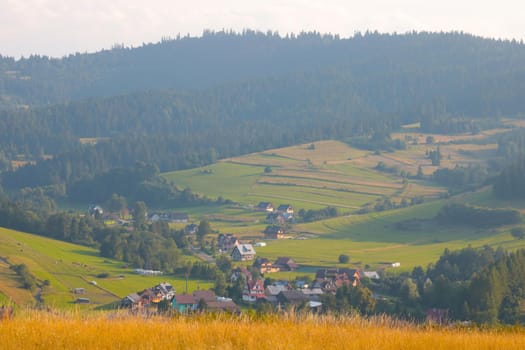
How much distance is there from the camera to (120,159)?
185 m

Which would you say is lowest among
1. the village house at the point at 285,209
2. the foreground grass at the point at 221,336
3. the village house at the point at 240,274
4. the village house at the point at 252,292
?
the village house at the point at 240,274

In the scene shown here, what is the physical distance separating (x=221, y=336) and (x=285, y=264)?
6011cm

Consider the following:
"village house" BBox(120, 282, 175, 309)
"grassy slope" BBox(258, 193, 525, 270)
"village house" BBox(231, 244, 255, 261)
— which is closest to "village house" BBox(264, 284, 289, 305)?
"village house" BBox(120, 282, 175, 309)

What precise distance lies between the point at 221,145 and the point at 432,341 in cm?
17918

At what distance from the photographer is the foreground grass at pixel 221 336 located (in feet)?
32.5

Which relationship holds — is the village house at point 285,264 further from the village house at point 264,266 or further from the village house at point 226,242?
the village house at point 226,242

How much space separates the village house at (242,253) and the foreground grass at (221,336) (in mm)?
62440

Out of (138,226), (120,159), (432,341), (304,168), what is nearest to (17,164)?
(120,159)

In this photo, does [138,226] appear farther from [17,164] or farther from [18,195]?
[17,164]

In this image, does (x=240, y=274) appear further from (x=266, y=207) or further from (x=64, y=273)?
(x=266, y=207)

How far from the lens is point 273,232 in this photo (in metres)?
90.4

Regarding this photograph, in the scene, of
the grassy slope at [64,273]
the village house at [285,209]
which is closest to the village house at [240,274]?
the grassy slope at [64,273]

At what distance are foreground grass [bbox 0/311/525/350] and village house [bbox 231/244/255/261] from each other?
62440 millimetres

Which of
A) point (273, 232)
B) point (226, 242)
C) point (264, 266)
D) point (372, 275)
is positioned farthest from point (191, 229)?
point (372, 275)
